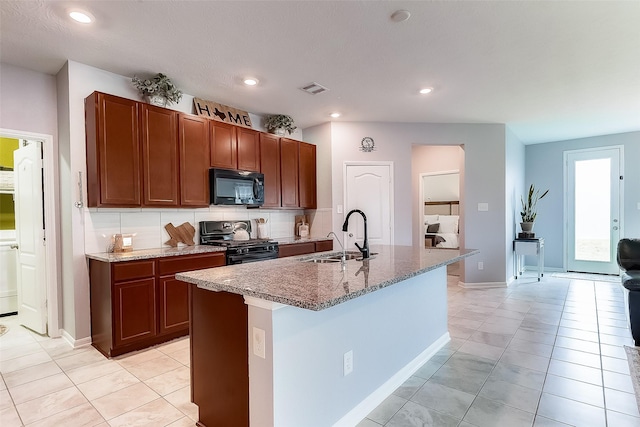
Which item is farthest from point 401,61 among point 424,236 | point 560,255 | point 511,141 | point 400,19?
point 560,255

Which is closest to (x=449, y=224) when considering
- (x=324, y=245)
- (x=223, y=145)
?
(x=324, y=245)

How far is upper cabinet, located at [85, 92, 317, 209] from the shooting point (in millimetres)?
2881

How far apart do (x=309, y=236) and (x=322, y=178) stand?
93cm

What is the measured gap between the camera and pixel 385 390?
82.5 inches

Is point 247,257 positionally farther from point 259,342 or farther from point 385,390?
point 259,342

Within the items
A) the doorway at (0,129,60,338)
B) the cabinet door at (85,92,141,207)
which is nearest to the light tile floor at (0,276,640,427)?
the doorway at (0,129,60,338)

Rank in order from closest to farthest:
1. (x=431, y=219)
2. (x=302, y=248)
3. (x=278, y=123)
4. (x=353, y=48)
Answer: (x=353, y=48), (x=302, y=248), (x=278, y=123), (x=431, y=219)

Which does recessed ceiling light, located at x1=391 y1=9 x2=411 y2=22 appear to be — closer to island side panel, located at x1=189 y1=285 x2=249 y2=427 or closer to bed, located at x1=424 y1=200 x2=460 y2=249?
island side panel, located at x1=189 y1=285 x2=249 y2=427

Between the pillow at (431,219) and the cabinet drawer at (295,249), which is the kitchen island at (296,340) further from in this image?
the pillow at (431,219)

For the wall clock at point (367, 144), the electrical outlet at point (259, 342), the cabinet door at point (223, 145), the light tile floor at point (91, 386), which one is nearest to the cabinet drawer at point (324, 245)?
the wall clock at point (367, 144)

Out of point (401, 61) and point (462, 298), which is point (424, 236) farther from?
point (401, 61)

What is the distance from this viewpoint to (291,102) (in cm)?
404

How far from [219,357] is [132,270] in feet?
5.15

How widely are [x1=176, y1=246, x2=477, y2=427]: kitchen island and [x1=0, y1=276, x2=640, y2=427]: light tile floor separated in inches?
10.3
